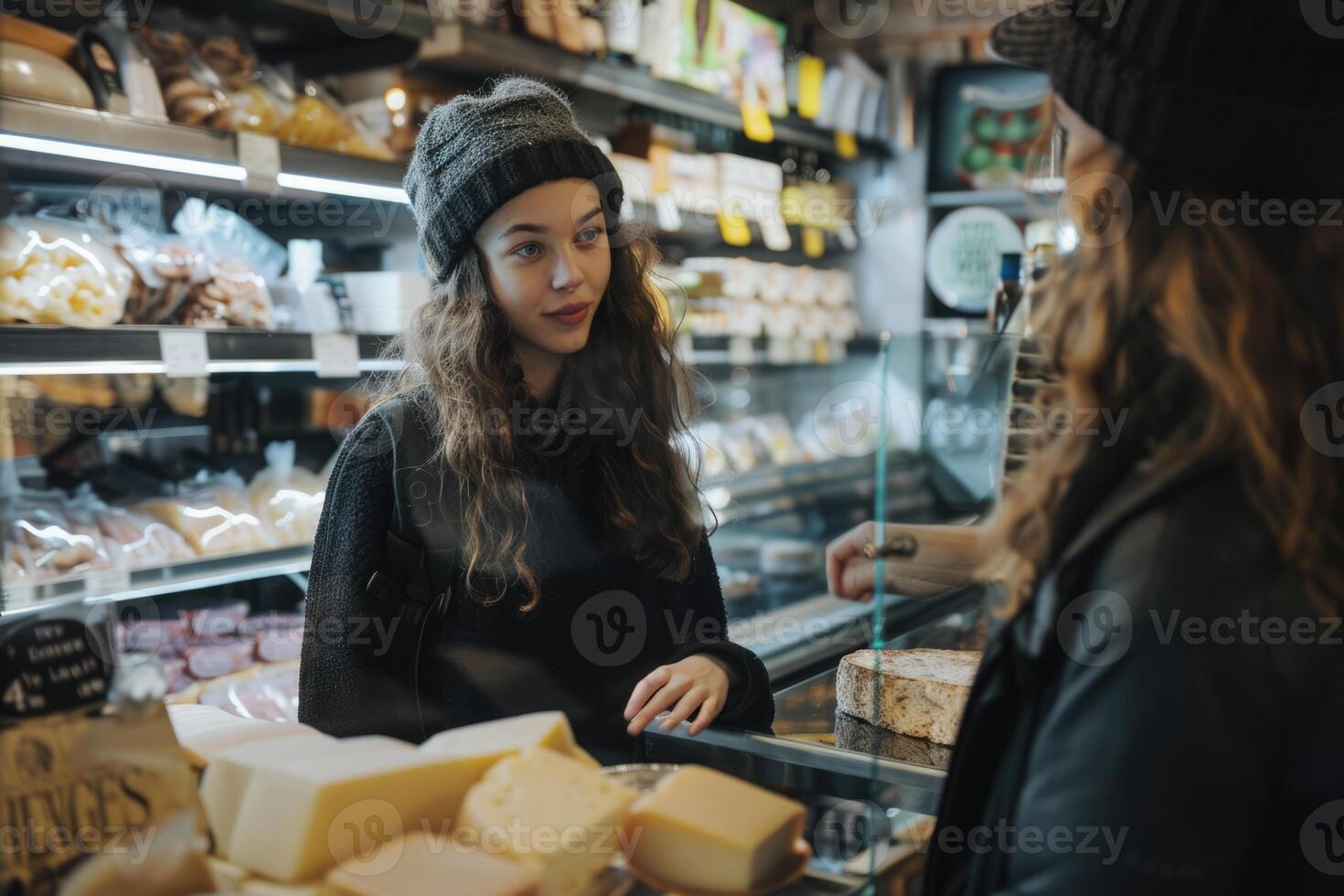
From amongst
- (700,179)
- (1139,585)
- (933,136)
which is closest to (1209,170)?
(1139,585)

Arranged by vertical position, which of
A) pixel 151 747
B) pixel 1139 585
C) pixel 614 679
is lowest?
pixel 614 679

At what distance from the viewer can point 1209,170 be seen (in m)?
0.68

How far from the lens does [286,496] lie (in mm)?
2596

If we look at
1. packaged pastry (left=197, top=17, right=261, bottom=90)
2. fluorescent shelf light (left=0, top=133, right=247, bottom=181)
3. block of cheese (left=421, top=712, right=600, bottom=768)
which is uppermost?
packaged pastry (left=197, top=17, right=261, bottom=90)

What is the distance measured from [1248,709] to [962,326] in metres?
4.42

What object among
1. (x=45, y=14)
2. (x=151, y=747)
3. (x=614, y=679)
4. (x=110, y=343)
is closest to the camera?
(x=151, y=747)

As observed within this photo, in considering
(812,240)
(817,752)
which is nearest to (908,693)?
(817,752)

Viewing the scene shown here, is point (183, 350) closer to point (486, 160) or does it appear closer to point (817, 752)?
point (486, 160)

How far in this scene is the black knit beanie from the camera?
0.67 meters

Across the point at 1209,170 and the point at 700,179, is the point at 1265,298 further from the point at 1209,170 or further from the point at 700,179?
the point at 700,179

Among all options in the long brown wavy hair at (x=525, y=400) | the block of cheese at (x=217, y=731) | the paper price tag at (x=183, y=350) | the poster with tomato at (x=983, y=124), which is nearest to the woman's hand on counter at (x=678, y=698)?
the long brown wavy hair at (x=525, y=400)

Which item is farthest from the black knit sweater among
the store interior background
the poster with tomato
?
the poster with tomato

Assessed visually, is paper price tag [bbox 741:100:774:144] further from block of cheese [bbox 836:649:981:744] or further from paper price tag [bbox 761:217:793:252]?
block of cheese [bbox 836:649:981:744]

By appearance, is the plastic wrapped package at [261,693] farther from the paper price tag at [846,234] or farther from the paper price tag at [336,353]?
the paper price tag at [846,234]
